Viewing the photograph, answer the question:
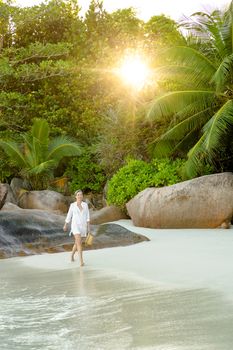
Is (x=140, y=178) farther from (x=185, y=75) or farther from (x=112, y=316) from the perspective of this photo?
(x=112, y=316)

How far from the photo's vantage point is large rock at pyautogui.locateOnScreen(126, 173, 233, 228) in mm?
15617

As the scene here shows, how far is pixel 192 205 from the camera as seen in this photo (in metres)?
15.8

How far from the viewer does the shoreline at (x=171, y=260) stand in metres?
7.65

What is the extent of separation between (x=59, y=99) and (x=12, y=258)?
17.6 meters

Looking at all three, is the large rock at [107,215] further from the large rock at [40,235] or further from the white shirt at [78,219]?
the white shirt at [78,219]

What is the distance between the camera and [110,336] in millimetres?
4836

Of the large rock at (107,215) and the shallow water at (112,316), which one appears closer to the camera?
the shallow water at (112,316)

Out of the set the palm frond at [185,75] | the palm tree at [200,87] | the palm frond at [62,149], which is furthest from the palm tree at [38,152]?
the palm frond at [185,75]

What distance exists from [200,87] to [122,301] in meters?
12.8

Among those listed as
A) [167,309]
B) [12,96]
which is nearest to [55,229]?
[167,309]

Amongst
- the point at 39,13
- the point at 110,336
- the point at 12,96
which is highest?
the point at 39,13

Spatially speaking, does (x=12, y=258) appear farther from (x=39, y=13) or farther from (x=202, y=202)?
(x=39, y=13)

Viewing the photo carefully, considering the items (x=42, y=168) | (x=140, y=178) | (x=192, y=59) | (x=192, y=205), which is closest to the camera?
(x=192, y=205)

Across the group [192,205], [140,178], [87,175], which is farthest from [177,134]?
[87,175]
